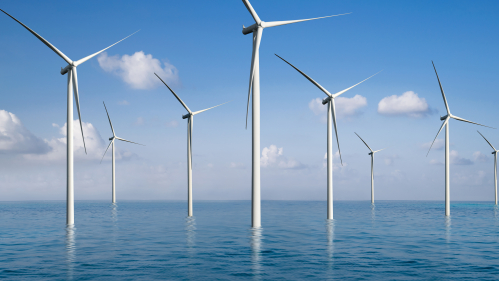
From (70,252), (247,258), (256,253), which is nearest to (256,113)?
(256,253)

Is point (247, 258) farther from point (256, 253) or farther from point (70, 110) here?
point (70, 110)

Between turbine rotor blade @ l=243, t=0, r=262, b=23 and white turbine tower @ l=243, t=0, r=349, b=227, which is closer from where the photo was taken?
turbine rotor blade @ l=243, t=0, r=262, b=23

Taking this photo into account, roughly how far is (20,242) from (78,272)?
16110 millimetres

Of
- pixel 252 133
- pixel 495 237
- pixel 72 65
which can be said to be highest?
pixel 72 65

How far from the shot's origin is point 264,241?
28.9 meters

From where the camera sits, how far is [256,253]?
75.4ft

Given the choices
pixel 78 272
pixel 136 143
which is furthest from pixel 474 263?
pixel 136 143

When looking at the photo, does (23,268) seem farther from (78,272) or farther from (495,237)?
(495,237)

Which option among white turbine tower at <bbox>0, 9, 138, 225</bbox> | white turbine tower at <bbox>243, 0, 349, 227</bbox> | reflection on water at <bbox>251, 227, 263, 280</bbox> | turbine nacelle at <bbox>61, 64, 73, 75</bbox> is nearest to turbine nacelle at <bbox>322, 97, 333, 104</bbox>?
white turbine tower at <bbox>243, 0, 349, 227</bbox>

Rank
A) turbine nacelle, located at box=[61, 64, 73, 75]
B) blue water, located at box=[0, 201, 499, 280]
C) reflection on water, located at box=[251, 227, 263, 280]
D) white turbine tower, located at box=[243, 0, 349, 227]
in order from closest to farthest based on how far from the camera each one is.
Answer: blue water, located at box=[0, 201, 499, 280], reflection on water, located at box=[251, 227, 263, 280], white turbine tower, located at box=[243, 0, 349, 227], turbine nacelle, located at box=[61, 64, 73, 75]

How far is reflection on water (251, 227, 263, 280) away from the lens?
17266 mm

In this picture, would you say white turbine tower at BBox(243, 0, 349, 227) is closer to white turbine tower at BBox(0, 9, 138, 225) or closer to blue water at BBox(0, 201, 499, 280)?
blue water at BBox(0, 201, 499, 280)

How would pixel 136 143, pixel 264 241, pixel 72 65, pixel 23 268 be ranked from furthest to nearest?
pixel 136 143 → pixel 72 65 → pixel 264 241 → pixel 23 268

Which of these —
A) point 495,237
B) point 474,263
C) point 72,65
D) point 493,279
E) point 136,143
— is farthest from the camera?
point 136,143
